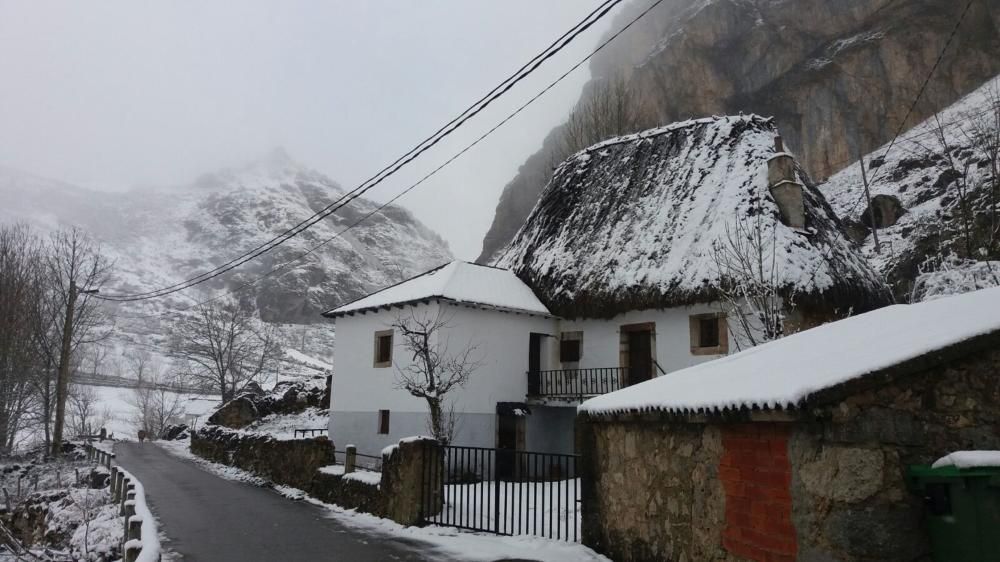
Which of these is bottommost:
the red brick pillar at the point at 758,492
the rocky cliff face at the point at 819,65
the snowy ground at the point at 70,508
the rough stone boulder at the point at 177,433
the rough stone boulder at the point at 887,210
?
the rough stone boulder at the point at 177,433

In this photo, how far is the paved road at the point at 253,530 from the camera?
27.8 feet

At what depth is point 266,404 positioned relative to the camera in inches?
1161

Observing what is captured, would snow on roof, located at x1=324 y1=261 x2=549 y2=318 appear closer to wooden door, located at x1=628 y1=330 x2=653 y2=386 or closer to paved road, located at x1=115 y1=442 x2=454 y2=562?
wooden door, located at x1=628 y1=330 x2=653 y2=386

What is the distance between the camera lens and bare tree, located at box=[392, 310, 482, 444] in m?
16.3

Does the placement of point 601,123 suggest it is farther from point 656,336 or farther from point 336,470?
point 336,470

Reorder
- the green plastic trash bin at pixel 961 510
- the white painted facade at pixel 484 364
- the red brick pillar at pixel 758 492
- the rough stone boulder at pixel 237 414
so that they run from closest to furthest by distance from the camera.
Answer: the green plastic trash bin at pixel 961 510 < the red brick pillar at pixel 758 492 < the white painted facade at pixel 484 364 < the rough stone boulder at pixel 237 414

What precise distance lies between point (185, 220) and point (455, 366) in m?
163

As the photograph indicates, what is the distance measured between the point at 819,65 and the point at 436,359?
38536 millimetres

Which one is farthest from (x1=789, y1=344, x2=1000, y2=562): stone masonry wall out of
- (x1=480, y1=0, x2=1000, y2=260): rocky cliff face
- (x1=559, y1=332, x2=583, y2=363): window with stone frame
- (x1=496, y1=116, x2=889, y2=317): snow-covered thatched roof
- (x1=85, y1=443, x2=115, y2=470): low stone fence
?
(x1=480, y1=0, x2=1000, y2=260): rocky cliff face

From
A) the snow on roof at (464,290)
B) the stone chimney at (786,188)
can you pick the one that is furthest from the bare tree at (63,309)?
the stone chimney at (786,188)

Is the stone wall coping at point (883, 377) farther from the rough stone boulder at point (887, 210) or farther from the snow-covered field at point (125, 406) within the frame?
the snow-covered field at point (125, 406)

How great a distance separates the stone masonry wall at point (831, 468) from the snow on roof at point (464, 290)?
11850mm

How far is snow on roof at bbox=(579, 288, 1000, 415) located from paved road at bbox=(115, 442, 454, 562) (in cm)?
434

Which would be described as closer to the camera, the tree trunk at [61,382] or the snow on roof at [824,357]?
the snow on roof at [824,357]
